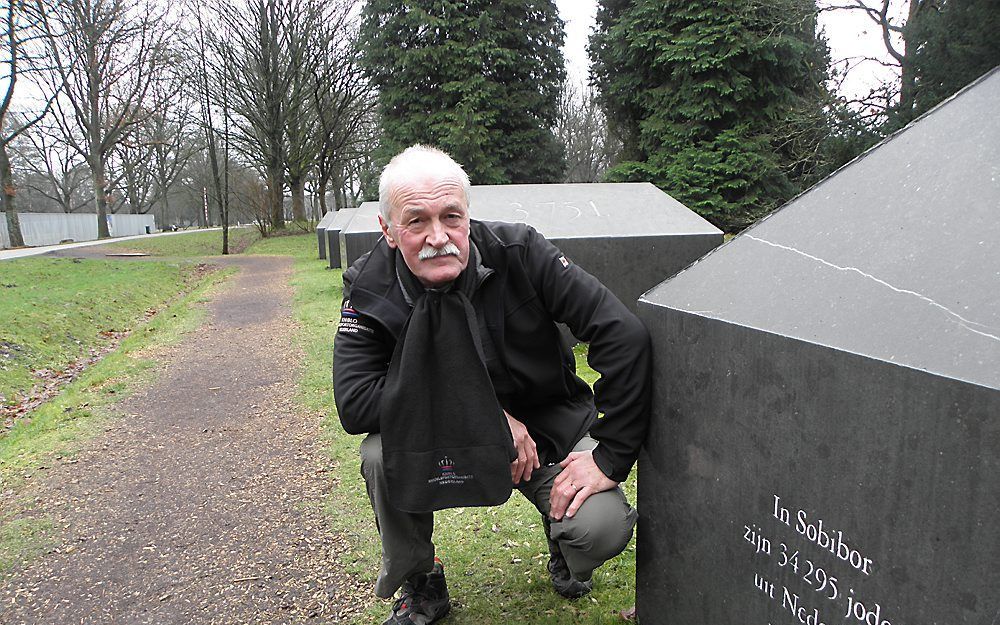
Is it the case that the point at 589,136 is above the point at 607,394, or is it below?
above

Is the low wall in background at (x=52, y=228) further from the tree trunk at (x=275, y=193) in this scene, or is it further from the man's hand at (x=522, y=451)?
the man's hand at (x=522, y=451)

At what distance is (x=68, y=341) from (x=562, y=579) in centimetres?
707

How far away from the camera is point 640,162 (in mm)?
16656

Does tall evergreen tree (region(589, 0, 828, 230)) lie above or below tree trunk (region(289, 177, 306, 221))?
above

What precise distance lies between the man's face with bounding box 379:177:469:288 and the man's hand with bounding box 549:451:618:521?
2.20ft

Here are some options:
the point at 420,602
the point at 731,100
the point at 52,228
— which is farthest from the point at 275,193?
the point at 420,602

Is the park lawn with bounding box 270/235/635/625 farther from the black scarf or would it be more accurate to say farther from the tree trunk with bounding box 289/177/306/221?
the tree trunk with bounding box 289/177/306/221

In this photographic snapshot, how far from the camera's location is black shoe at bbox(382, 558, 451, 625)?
223cm

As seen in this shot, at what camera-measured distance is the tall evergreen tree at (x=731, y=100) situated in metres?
14.3

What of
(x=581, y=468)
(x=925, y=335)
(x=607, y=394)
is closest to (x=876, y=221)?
(x=925, y=335)

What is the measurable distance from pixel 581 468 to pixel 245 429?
125 inches

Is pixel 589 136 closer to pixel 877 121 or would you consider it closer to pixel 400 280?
pixel 877 121

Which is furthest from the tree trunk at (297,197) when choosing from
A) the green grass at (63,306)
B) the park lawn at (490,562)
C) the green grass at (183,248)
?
the park lawn at (490,562)

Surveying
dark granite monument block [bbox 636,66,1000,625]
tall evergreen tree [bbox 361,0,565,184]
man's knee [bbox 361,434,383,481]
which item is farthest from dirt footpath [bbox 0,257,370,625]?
tall evergreen tree [bbox 361,0,565,184]
